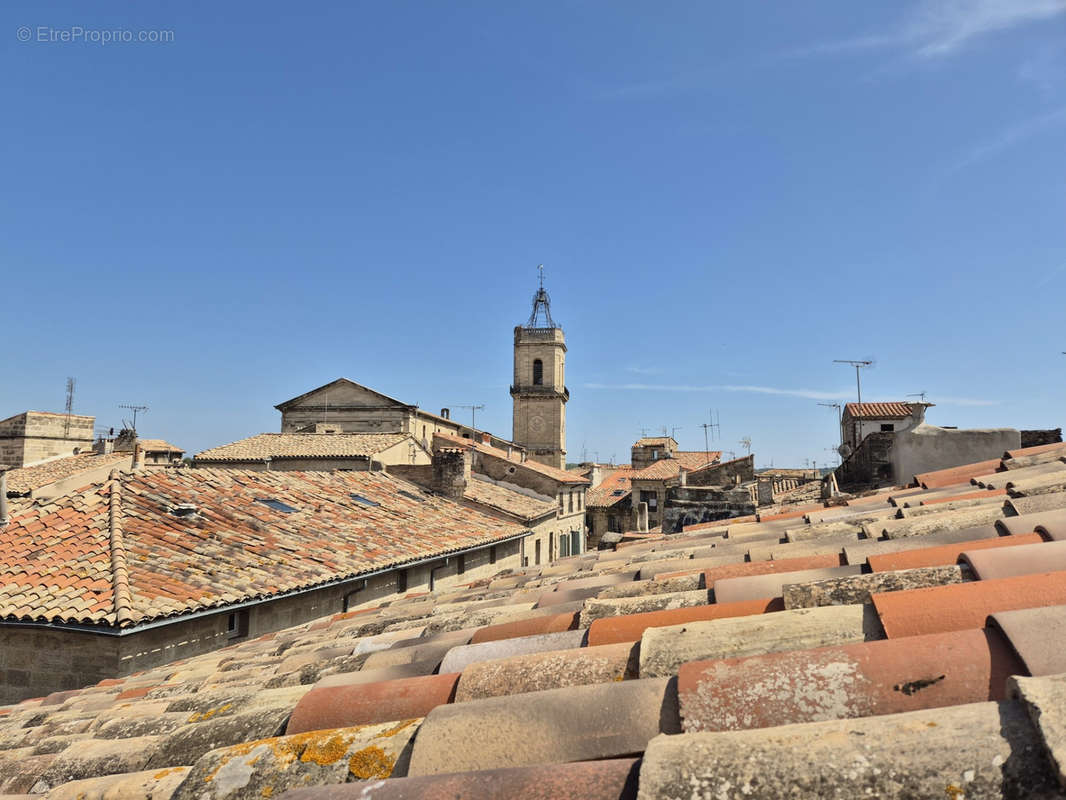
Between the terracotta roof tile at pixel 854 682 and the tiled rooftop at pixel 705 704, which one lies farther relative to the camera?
the terracotta roof tile at pixel 854 682

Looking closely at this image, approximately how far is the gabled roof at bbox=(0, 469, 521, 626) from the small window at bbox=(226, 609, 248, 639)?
0.49 metres

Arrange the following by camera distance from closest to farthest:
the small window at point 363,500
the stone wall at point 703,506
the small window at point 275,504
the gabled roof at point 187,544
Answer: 1. the gabled roof at point 187,544
2. the stone wall at point 703,506
3. the small window at point 275,504
4. the small window at point 363,500

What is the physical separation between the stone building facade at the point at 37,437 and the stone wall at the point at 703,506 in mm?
45248

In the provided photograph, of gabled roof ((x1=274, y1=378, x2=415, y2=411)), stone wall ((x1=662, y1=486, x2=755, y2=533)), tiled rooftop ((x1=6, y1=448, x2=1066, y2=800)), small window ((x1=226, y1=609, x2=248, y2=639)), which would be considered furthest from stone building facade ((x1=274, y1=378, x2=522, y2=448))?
tiled rooftop ((x1=6, y1=448, x2=1066, y2=800))

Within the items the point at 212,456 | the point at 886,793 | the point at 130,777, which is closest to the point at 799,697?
the point at 886,793

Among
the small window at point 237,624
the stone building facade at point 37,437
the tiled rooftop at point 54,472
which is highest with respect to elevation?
the stone building facade at point 37,437

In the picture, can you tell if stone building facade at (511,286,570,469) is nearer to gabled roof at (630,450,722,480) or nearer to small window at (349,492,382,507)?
gabled roof at (630,450,722,480)

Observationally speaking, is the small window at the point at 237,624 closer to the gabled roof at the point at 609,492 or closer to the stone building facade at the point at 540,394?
the gabled roof at the point at 609,492

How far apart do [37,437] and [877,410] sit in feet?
164

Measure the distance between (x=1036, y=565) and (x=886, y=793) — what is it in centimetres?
169

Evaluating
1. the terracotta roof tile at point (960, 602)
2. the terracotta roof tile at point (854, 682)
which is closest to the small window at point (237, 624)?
the terracotta roof tile at point (854, 682)

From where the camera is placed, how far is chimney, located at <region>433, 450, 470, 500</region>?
23250 mm

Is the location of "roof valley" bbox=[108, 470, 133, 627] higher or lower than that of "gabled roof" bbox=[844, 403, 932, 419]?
lower

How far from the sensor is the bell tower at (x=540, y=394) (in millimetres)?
54594
